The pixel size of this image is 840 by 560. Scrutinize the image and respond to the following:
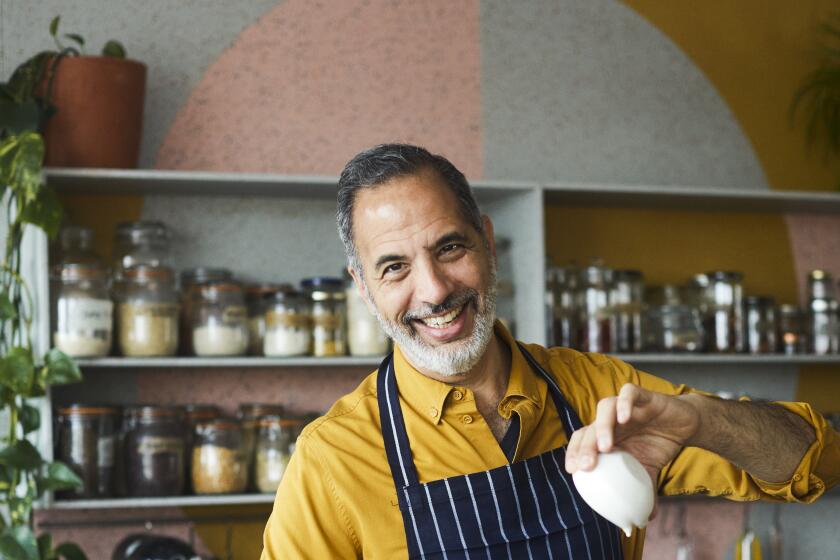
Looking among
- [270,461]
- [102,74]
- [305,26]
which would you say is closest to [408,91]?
[305,26]

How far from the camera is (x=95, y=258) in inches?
111

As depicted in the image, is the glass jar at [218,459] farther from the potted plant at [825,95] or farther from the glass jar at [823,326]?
the potted plant at [825,95]

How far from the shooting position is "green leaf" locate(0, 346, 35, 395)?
8.41 feet

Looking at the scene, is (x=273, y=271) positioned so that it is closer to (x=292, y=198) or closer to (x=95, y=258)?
(x=292, y=198)

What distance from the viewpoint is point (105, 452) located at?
274 cm

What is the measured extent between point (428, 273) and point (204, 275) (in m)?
1.46

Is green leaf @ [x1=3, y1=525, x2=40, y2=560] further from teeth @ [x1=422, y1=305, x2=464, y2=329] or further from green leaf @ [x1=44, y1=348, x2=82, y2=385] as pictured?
teeth @ [x1=422, y1=305, x2=464, y2=329]

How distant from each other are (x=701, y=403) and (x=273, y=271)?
195cm

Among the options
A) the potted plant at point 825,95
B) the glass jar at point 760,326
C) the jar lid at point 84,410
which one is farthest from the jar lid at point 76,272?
the potted plant at point 825,95

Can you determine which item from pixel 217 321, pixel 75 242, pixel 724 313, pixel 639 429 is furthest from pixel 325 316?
pixel 639 429

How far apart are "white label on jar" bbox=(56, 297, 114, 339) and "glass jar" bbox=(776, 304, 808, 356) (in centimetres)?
205

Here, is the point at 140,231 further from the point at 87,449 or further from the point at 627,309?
the point at 627,309

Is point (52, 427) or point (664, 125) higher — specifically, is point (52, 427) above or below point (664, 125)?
below

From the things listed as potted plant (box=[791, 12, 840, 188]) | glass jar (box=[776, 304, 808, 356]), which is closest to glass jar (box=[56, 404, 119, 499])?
glass jar (box=[776, 304, 808, 356])
